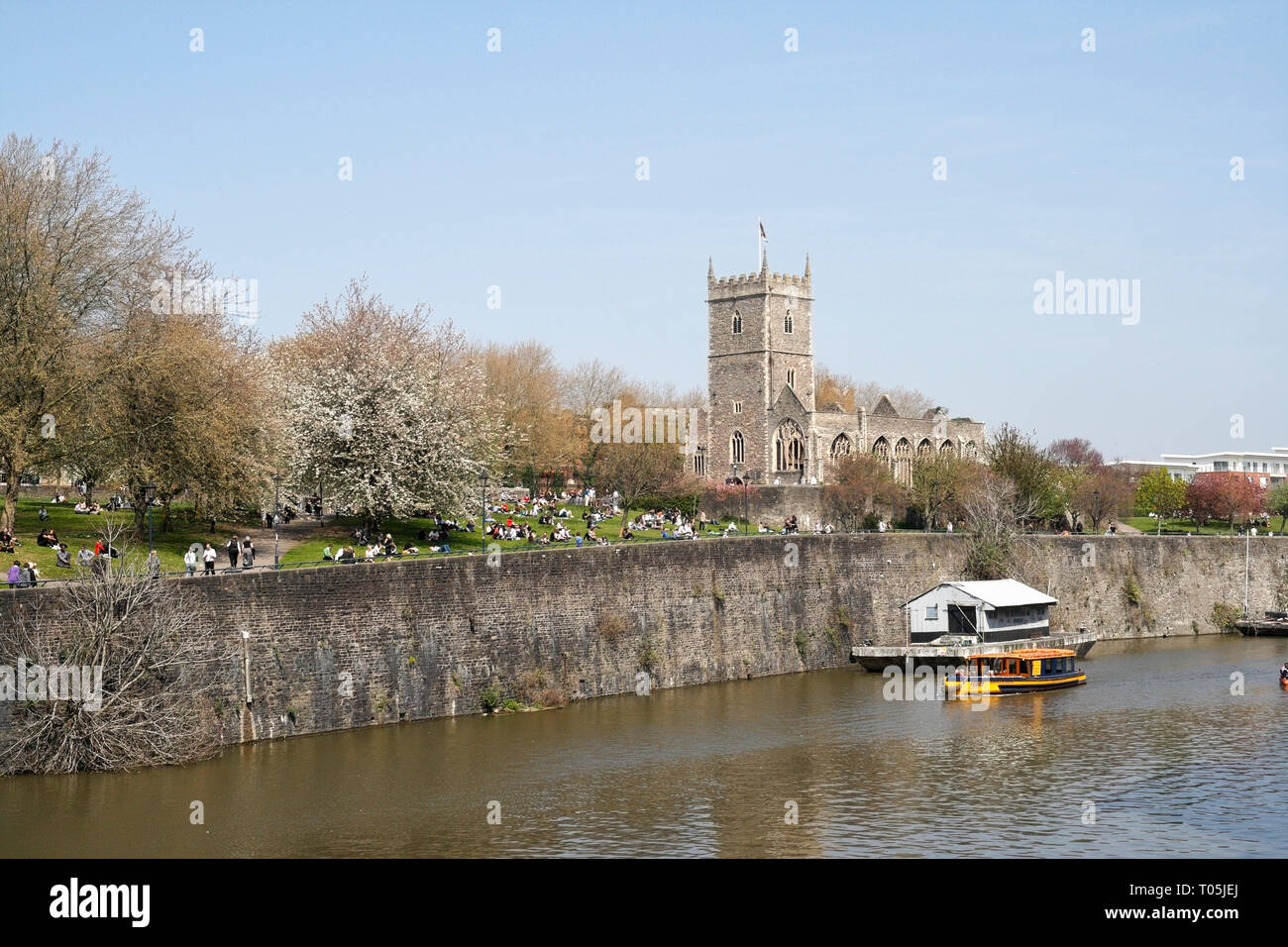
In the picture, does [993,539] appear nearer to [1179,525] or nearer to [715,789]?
[715,789]

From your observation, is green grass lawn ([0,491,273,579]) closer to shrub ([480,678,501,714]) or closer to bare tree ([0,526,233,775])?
bare tree ([0,526,233,775])

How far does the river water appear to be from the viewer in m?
30.7

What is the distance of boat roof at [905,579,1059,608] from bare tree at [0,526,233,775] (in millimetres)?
33722

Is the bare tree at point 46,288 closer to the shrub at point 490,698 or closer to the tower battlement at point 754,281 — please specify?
the shrub at point 490,698

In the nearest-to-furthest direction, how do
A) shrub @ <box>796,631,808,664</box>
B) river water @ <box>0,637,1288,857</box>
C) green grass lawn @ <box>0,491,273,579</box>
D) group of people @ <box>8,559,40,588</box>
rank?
river water @ <box>0,637,1288,857</box> < group of people @ <box>8,559,40,588</box> < green grass lawn @ <box>0,491,273,579</box> < shrub @ <box>796,631,808,664</box>

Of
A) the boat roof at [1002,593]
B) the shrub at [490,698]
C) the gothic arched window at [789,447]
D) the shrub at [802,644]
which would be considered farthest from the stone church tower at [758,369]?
the shrub at [490,698]

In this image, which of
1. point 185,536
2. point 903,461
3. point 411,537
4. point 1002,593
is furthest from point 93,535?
point 903,461

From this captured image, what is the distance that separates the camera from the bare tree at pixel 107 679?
3412 centimetres

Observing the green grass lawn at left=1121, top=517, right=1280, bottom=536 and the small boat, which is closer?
the small boat

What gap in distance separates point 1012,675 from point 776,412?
49.4 metres

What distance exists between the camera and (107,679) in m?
34.7

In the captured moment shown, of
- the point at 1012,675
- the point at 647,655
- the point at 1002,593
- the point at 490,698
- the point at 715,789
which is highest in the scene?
the point at 1002,593

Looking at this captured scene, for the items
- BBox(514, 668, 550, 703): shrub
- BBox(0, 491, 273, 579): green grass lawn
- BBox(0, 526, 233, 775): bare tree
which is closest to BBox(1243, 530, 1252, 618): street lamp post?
BBox(514, 668, 550, 703): shrub
